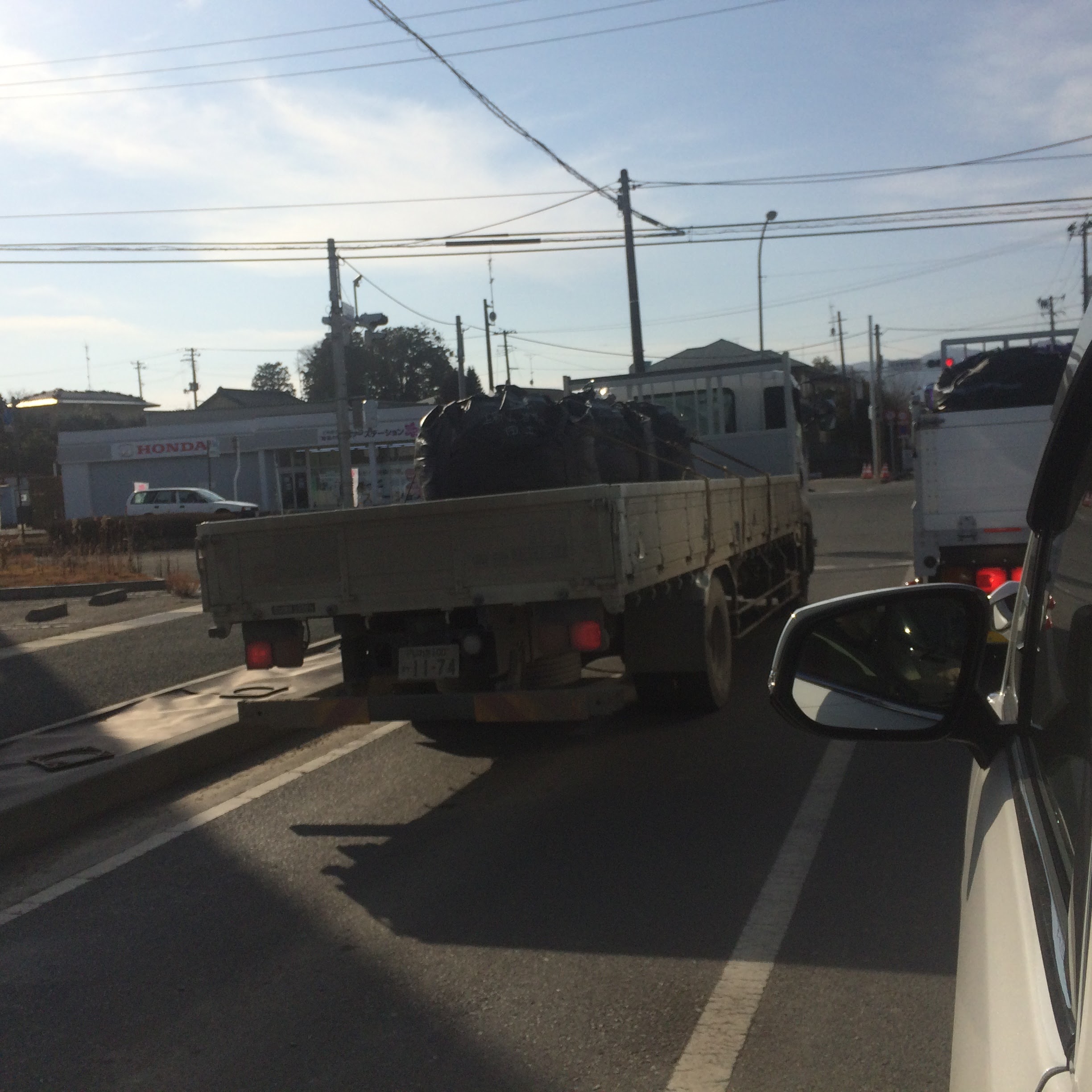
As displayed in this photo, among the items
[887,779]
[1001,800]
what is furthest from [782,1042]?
[887,779]

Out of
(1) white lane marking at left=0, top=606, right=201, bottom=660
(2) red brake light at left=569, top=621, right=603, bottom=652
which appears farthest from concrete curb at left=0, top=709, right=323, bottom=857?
(1) white lane marking at left=0, top=606, right=201, bottom=660

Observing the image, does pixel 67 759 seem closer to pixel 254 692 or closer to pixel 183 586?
pixel 254 692

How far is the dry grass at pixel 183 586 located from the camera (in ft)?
60.5

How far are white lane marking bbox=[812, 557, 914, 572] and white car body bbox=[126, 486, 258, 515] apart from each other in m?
26.1

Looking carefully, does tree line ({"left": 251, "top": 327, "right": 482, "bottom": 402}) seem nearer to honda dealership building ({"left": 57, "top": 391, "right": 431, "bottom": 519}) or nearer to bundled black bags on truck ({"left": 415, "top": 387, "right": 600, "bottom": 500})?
honda dealership building ({"left": 57, "top": 391, "right": 431, "bottom": 519})

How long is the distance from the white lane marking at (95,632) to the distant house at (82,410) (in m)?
66.0

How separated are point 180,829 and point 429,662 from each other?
62.6 inches

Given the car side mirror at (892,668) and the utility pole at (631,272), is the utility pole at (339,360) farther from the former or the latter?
the car side mirror at (892,668)

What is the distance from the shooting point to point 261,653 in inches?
291

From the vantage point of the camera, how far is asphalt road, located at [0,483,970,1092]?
12.4 feet

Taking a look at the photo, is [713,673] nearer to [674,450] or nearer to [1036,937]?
[674,450]

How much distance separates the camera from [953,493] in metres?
9.97

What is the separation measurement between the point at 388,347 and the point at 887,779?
98.9 meters

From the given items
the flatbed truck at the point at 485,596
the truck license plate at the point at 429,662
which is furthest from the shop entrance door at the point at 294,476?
the truck license plate at the point at 429,662
